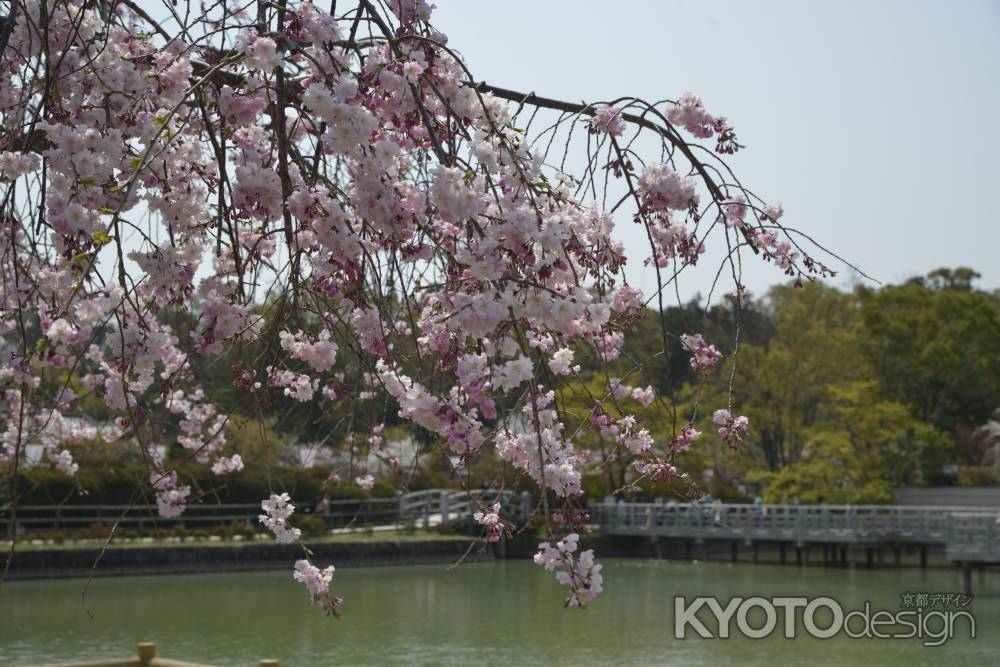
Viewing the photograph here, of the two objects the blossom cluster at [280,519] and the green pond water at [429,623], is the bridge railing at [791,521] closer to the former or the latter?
the green pond water at [429,623]

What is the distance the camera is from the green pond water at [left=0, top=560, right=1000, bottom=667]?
11234 millimetres

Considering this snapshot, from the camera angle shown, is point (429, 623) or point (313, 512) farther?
point (313, 512)

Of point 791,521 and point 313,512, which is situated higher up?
point 313,512

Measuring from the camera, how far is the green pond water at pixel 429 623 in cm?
1123

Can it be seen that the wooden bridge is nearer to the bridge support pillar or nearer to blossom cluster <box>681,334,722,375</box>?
the bridge support pillar

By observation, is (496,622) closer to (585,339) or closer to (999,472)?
(585,339)

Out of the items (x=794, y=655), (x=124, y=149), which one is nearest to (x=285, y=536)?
(x=124, y=149)

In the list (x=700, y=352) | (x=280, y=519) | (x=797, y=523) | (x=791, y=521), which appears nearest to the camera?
(x=280, y=519)

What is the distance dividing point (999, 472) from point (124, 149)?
2622cm

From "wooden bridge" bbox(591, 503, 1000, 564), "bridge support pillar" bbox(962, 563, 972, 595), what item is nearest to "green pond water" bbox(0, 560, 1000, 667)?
"bridge support pillar" bbox(962, 563, 972, 595)

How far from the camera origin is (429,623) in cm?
1348

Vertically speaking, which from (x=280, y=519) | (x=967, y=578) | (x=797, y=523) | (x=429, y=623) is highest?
(x=280, y=519)

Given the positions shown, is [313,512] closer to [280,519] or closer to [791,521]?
[791,521]

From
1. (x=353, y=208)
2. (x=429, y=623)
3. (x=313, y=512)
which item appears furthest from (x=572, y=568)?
(x=313, y=512)
